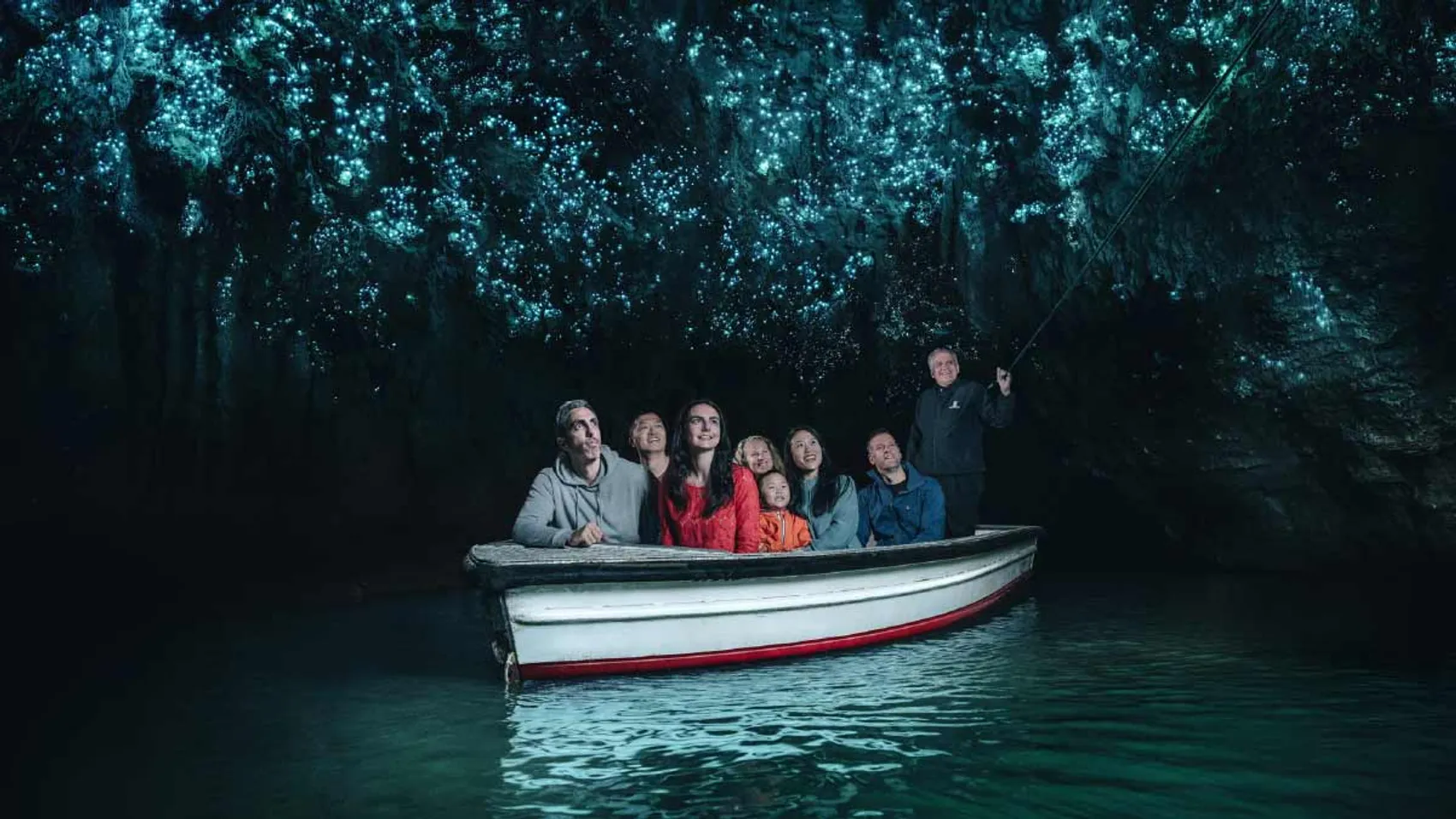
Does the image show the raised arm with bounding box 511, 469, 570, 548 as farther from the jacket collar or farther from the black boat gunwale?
the jacket collar

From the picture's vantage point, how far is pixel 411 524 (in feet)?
37.1

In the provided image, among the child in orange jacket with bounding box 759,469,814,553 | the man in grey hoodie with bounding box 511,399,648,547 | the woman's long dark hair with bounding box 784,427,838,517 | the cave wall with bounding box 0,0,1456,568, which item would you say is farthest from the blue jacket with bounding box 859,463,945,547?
the cave wall with bounding box 0,0,1456,568

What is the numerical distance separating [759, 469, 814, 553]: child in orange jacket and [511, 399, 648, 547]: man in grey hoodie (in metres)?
0.80

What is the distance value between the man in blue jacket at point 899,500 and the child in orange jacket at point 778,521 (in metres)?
1.00

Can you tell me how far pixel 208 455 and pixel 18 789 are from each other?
6.46 meters

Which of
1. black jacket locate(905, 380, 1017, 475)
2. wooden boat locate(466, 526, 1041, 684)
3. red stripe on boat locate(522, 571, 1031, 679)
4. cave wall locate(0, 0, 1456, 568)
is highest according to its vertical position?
cave wall locate(0, 0, 1456, 568)

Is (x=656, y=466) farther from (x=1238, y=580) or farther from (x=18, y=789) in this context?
(x=1238, y=580)

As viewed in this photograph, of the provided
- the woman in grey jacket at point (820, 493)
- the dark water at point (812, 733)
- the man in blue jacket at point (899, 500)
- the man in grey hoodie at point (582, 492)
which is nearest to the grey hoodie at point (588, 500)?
the man in grey hoodie at point (582, 492)

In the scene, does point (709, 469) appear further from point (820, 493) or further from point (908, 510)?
point (908, 510)

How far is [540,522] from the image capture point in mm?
5941

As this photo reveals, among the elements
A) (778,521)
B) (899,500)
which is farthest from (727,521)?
(899,500)

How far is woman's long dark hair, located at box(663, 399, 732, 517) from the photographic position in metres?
6.27

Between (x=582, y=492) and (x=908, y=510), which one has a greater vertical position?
(x=582, y=492)

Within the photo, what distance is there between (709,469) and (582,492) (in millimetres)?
774
